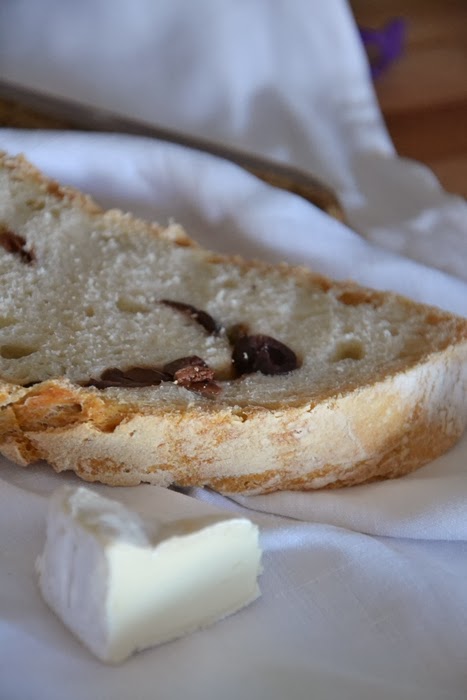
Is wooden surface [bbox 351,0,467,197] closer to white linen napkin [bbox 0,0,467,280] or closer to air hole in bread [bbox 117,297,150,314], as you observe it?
white linen napkin [bbox 0,0,467,280]

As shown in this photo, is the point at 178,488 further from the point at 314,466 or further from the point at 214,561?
the point at 214,561

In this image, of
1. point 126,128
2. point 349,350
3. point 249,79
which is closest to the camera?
point 349,350

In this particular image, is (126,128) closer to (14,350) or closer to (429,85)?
(14,350)

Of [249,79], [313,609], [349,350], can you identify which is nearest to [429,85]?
[249,79]

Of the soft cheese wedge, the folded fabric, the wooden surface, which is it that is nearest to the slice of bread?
the folded fabric

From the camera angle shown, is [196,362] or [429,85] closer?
[196,362]

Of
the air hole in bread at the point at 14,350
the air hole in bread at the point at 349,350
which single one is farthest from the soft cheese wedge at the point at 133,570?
the air hole in bread at the point at 349,350

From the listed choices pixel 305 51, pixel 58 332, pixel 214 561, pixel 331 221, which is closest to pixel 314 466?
pixel 214 561
